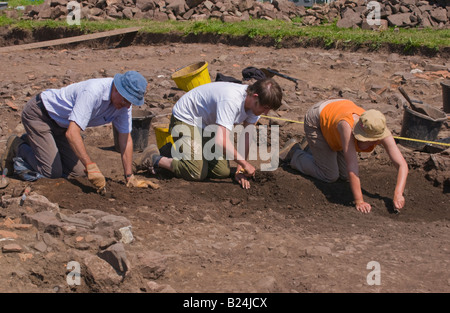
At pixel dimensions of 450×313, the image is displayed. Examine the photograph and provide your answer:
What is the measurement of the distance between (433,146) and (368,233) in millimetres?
2177

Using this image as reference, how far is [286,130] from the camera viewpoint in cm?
732

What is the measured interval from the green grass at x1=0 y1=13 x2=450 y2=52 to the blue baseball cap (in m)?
8.66

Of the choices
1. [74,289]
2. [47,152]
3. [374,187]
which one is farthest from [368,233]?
[47,152]

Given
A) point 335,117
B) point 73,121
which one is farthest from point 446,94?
point 73,121

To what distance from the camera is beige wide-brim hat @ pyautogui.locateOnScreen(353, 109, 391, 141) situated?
4.78m

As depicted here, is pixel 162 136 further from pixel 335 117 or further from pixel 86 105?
pixel 335 117

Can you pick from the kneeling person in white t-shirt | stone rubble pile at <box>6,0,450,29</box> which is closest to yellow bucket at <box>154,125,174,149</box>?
the kneeling person in white t-shirt

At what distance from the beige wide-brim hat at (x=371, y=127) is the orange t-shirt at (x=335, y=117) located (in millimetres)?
158

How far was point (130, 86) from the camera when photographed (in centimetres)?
471

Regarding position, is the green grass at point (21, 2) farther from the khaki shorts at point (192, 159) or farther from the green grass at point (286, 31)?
the khaki shorts at point (192, 159)

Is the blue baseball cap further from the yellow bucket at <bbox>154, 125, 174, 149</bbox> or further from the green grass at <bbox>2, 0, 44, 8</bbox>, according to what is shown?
the green grass at <bbox>2, 0, 44, 8</bbox>

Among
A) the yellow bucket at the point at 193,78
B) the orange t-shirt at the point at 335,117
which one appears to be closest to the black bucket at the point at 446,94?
the orange t-shirt at the point at 335,117

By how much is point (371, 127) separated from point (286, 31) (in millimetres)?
9145

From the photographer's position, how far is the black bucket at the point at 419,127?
6.53m
